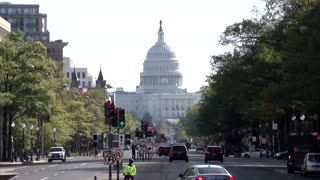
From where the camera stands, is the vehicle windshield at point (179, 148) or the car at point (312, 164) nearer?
the car at point (312, 164)

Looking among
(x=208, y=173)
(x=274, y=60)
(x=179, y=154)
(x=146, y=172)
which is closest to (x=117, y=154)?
(x=208, y=173)

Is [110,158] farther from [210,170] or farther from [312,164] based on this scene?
[312,164]

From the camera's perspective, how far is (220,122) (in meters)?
148

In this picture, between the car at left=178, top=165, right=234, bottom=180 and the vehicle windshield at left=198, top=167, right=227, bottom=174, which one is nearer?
the car at left=178, top=165, right=234, bottom=180

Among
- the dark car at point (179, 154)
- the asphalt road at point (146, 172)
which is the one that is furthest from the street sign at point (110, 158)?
the dark car at point (179, 154)

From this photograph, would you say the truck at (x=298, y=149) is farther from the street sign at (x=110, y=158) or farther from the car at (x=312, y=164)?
the street sign at (x=110, y=158)

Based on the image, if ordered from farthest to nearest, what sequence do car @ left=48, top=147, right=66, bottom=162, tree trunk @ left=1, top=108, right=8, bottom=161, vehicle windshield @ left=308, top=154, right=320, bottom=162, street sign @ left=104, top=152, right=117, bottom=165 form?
car @ left=48, top=147, right=66, bottom=162 < tree trunk @ left=1, top=108, right=8, bottom=161 < vehicle windshield @ left=308, top=154, right=320, bottom=162 < street sign @ left=104, top=152, right=117, bottom=165

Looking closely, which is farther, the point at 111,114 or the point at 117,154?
the point at 111,114

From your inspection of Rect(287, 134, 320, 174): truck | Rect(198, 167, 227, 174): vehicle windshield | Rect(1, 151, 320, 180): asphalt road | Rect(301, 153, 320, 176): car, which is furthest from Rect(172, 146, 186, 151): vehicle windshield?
Rect(198, 167, 227, 174): vehicle windshield

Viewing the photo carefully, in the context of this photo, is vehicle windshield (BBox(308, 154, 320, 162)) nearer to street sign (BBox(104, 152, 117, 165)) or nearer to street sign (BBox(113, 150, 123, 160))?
street sign (BBox(113, 150, 123, 160))

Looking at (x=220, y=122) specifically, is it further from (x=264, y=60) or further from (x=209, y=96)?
(x=264, y=60)

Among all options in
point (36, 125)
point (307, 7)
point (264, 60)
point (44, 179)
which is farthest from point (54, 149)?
point (44, 179)

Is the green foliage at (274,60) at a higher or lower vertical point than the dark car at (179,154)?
higher

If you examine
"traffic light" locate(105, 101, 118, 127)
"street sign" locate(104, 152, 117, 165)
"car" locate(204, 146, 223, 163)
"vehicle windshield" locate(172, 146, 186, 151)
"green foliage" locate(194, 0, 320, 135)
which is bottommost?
"street sign" locate(104, 152, 117, 165)
